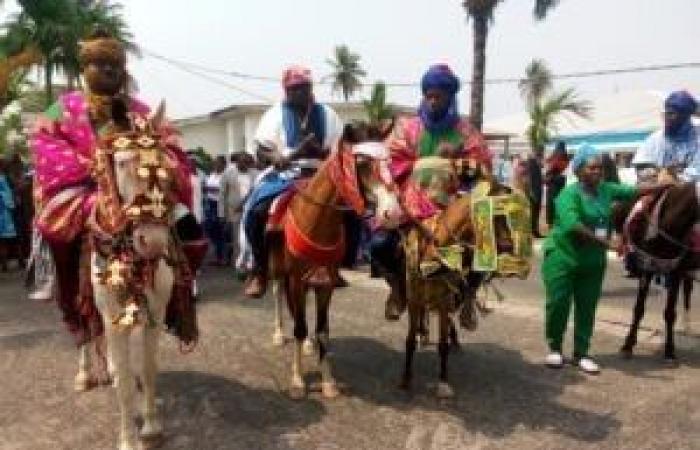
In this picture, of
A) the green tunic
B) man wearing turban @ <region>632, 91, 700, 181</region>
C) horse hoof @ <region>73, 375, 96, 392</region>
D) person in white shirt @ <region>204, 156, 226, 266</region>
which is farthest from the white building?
horse hoof @ <region>73, 375, 96, 392</region>

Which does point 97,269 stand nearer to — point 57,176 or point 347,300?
point 57,176

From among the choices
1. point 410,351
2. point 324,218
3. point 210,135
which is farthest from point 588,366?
point 210,135

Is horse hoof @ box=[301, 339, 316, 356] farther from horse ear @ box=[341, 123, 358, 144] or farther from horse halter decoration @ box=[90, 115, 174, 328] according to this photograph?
horse halter decoration @ box=[90, 115, 174, 328]

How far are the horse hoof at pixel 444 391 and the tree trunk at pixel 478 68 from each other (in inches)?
762

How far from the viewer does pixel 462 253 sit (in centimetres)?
645

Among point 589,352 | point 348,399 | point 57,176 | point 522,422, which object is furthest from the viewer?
point 589,352

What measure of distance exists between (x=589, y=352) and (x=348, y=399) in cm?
286

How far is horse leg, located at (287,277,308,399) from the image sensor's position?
707 cm

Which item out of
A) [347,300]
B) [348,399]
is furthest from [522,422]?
[347,300]

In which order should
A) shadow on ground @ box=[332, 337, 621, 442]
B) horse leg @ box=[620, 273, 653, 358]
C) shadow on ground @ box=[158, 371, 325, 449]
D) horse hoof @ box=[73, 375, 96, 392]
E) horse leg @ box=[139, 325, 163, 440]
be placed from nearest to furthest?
horse leg @ box=[139, 325, 163, 440]
shadow on ground @ box=[158, 371, 325, 449]
shadow on ground @ box=[332, 337, 621, 442]
horse hoof @ box=[73, 375, 96, 392]
horse leg @ box=[620, 273, 653, 358]

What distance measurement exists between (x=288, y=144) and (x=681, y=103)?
3881mm

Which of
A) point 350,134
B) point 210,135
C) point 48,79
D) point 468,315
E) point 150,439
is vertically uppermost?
point 48,79

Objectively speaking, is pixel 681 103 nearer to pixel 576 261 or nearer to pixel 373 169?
pixel 576 261

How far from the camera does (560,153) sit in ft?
56.2
